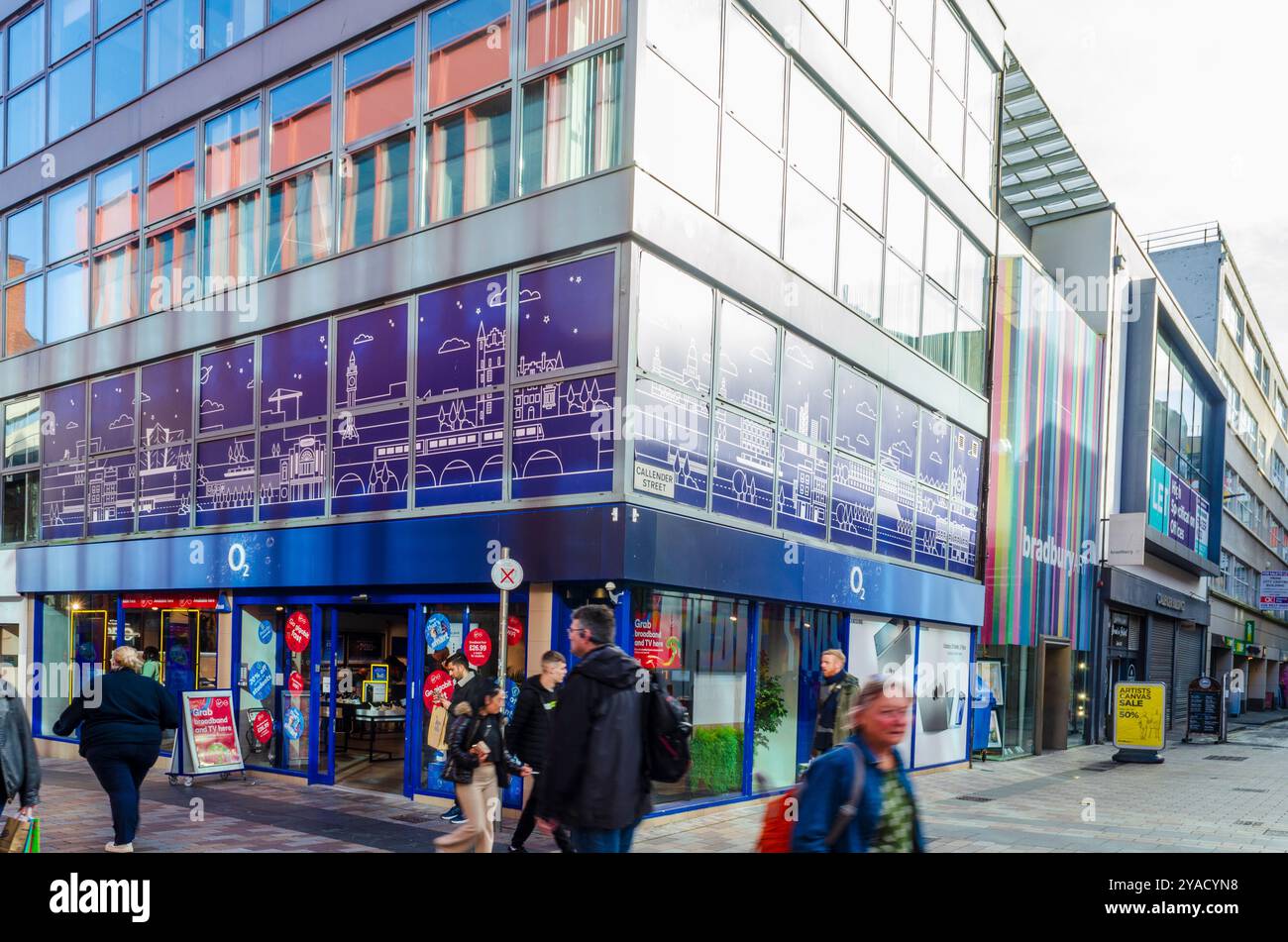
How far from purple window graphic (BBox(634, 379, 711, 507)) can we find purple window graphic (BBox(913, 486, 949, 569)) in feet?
21.8

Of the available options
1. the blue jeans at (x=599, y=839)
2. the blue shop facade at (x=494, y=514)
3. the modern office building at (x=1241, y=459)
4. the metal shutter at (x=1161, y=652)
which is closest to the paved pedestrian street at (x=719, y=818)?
the blue shop facade at (x=494, y=514)

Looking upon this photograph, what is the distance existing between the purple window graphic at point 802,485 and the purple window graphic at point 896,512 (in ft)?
6.13

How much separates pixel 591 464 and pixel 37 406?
12314 mm

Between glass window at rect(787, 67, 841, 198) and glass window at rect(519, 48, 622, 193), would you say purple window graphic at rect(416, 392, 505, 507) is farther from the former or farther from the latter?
glass window at rect(787, 67, 841, 198)

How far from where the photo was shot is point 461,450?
1270 centimetres

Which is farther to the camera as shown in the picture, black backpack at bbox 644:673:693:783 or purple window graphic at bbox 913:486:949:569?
purple window graphic at bbox 913:486:949:569

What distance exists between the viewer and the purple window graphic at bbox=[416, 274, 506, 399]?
12.5m

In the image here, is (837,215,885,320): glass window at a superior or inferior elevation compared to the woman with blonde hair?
superior

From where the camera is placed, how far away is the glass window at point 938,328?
18359 millimetres

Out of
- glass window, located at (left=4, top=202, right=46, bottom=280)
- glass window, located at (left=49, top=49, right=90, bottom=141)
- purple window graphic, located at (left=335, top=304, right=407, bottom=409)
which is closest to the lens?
purple window graphic, located at (left=335, top=304, right=407, bottom=409)

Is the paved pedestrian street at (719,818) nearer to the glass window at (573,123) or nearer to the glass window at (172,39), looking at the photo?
the glass window at (573,123)

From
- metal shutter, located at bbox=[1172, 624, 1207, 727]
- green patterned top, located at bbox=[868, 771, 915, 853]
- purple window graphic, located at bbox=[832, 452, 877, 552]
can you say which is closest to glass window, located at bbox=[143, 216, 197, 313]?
purple window graphic, located at bbox=[832, 452, 877, 552]

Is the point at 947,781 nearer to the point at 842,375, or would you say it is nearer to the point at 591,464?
the point at 842,375
